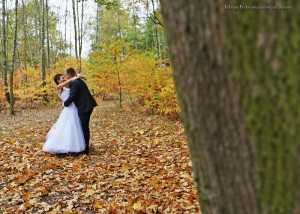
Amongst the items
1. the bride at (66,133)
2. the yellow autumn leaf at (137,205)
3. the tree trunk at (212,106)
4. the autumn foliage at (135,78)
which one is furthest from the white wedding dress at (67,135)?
the tree trunk at (212,106)

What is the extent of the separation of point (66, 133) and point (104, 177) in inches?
77.4

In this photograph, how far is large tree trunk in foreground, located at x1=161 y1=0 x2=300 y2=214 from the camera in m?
0.73

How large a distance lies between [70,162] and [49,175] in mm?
876

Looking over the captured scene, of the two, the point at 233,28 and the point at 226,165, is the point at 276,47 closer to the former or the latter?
the point at 233,28

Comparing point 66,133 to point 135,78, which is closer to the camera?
point 66,133

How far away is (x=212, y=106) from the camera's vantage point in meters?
0.81

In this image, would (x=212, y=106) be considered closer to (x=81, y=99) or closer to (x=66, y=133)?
(x=81, y=99)

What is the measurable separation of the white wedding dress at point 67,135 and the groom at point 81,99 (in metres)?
0.13

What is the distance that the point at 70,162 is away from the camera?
19.7ft

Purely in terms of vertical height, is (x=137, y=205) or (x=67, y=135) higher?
(x=67, y=135)

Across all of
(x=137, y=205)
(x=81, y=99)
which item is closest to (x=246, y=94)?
(x=137, y=205)

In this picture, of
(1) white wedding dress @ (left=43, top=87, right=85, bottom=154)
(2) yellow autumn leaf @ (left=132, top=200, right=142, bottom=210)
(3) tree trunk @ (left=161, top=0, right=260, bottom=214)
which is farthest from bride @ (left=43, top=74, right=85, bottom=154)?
(3) tree trunk @ (left=161, top=0, right=260, bottom=214)

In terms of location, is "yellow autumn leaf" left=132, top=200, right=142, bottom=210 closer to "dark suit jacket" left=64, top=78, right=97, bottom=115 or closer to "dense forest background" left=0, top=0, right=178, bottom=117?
"dark suit jacket" left=64, top=78, right=97, bottom=115

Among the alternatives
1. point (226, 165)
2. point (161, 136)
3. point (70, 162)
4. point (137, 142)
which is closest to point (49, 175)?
point (70, 162)
